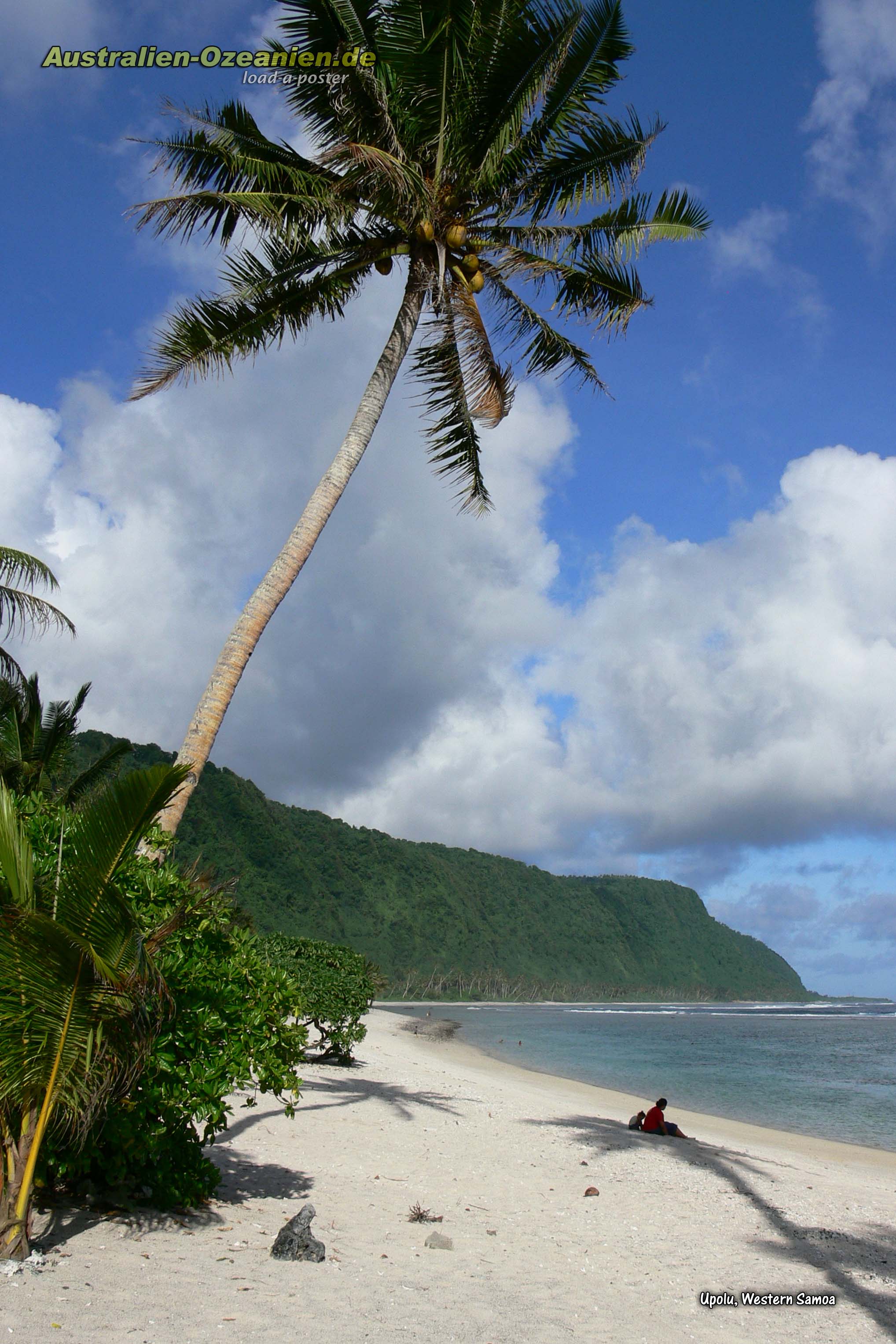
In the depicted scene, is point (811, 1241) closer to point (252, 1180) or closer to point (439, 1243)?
point (439, 1243)

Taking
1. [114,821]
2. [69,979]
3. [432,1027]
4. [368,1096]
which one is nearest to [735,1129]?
[368,1096]

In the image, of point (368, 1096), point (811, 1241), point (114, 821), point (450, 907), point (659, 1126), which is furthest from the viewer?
point (450, 907)

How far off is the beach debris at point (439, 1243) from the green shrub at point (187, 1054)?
1.29 m

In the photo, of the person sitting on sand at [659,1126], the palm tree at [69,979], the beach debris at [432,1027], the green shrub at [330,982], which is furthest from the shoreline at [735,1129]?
the beach debris at [432,1027]

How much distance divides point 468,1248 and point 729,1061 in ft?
113

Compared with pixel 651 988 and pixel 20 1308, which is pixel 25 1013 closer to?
pixel 20 1308

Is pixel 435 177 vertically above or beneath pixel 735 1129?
above

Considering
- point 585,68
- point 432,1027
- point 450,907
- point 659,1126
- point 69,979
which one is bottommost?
point 432,1027

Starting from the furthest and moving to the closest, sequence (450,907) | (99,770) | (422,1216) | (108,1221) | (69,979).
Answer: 1. (450,907)
2. (99,770)
3. (422,1216)
4. (108,1221)
5. (69,979)

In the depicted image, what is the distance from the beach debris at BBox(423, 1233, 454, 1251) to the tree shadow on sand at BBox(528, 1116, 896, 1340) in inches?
97.2

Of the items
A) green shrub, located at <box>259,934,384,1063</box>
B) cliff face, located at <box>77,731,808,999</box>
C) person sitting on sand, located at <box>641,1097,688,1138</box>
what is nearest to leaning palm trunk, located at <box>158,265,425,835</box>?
green shrub, located at <box>259,934,384,1063</box>

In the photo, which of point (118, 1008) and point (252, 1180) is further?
point (252, 1180)

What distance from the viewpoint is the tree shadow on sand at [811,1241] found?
558 centimetres

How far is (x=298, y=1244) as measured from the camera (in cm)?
475
